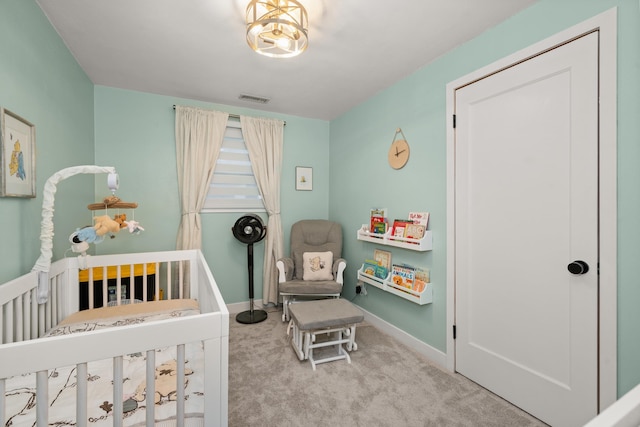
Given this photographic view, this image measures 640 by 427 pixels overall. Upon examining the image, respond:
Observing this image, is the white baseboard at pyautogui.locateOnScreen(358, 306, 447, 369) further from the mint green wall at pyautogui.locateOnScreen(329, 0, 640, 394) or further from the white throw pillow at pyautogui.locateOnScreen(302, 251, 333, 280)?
the white throw pillow at pyautogui.locateOnScreen(302, 251, 333, 280)

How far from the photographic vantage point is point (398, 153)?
268 cm

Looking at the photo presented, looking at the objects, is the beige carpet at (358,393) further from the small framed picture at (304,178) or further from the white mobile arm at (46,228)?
the small framed picture at (304,178)

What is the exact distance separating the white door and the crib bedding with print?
1773mm

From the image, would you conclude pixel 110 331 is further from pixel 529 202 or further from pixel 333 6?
pixel 529 202

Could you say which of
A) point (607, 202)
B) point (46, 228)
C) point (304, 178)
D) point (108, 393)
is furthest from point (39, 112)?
point (607, 202)

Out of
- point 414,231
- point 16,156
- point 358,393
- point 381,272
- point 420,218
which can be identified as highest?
point 16,156

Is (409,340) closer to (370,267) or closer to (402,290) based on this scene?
(402,290)

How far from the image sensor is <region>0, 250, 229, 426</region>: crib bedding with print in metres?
0.80

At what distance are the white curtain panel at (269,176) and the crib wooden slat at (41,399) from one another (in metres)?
2.64

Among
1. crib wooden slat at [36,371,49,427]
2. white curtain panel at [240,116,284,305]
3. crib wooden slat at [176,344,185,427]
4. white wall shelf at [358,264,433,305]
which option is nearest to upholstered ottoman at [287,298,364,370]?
white wall shelf at [358,264,433,305]

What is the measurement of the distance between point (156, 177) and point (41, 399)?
2.62 metres

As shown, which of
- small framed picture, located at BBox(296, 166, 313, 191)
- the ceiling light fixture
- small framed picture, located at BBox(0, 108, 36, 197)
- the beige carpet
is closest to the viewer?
small framed picture, located at BBox(0, 108, 36, 197)

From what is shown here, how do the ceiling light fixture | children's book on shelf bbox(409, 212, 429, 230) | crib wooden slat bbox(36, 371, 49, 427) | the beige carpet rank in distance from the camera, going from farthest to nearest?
children's book on shelf bbox(409, 212, 429, 230), the beige carpet, the ceiling light fixture, crib wooden slat bbox(36, 371, 49, 427)

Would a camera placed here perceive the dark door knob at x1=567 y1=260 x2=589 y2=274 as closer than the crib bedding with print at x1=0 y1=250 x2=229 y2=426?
No
